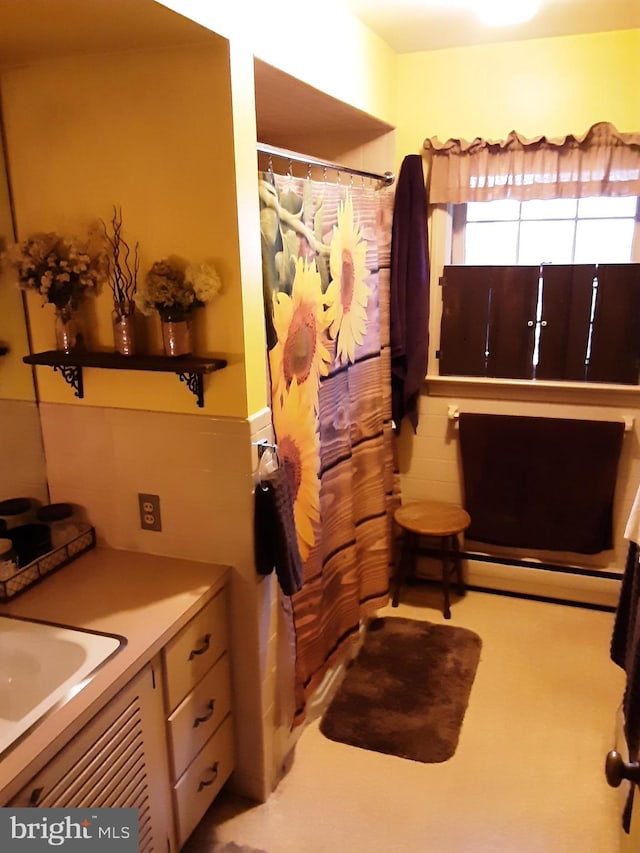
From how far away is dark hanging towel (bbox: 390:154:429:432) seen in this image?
3.10 meters

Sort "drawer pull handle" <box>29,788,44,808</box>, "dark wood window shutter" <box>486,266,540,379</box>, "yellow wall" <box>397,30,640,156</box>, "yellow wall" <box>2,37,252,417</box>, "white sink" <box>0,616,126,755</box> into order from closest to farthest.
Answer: "drawer pull handle" <box>29,788,44,808</box>
"white sink" <box>0,616,126,755</box>
"yellow wall" <box>2,37,252,417</box>
"yellow wall" <box>397,30,640,156</box>
"dark wood window shutter" <box>486,266,540,379</box>

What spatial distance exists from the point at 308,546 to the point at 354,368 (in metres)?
0.76

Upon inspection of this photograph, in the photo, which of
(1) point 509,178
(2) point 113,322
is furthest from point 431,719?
(1) point 509,178

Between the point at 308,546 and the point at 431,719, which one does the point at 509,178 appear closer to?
the point at 308,546

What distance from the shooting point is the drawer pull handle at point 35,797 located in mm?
1304

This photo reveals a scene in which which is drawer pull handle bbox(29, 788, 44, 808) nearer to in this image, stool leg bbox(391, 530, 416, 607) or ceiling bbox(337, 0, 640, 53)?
stool leg bbox(391, 530, 416, 607)

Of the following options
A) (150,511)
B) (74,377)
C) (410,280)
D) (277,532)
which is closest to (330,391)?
(277,532)

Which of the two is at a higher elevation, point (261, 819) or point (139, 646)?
point (139, 646)

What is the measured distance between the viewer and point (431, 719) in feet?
8.34

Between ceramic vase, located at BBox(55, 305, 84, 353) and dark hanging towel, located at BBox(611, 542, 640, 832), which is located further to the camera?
ceramic vase, located at BBox(55, 305, 84, 353)

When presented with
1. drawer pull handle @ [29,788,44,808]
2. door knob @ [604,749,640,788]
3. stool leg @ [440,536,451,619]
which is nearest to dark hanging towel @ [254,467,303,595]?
drawer pull handle @ [29,788,44,808]

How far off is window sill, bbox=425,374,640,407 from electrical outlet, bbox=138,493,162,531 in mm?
1675

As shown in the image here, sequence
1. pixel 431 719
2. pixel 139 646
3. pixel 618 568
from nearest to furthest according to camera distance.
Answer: pixel 139 646 < pixel 431 719 < pixel 618 568

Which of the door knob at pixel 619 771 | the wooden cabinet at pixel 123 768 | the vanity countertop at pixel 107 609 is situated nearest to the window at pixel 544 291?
the vanity countertop at pixel 107 609
